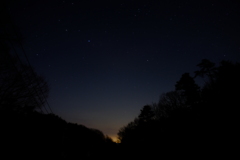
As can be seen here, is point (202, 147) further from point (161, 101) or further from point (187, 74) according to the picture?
point (161, 101)

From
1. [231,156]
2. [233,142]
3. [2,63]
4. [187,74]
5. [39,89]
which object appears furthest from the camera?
[187,74]

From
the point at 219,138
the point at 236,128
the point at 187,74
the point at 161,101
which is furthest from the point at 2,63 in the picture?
the point at 161,101

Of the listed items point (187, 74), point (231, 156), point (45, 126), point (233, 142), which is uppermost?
point (187, 74)

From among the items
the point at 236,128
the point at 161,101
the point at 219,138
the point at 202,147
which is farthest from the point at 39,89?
the point at 161,101

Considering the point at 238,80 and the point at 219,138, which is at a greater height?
the point at 238,80

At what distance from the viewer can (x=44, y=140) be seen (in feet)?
23.0

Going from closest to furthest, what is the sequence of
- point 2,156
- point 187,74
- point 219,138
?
point 2,156 < point 219,138 < point 187,74

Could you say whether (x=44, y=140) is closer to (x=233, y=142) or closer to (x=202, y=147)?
(x=202, y=147)

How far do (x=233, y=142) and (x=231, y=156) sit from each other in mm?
1378

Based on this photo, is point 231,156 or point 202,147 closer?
point 231,156

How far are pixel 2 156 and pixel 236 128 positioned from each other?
44.6ft

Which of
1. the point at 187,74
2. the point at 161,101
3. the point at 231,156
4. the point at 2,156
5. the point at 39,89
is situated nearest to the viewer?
the point at 2,156

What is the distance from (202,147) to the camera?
7.73 metres

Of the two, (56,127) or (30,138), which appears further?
(56,127)
